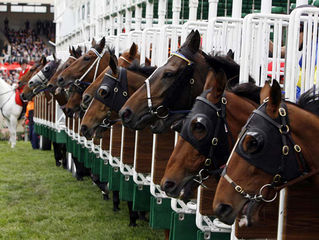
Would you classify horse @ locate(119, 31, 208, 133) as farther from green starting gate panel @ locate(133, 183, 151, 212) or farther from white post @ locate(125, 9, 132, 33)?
white post @ locate(125, 9, 132, 33)

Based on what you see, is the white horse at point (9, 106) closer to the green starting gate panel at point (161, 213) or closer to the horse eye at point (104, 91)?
the horse eye at point (104, 91)

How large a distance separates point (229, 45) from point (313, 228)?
6.04ft

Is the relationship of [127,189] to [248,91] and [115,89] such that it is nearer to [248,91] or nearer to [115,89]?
[115,89]

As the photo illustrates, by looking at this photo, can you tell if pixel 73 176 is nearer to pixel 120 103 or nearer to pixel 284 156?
pixel 120 103

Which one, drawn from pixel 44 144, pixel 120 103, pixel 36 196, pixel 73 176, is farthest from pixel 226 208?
pixel 44 144

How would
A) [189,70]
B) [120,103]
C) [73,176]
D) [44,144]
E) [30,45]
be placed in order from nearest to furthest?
1. [189,70]
2. [120,103]
3. [73,176]
4. [44,144]
5. [30,45]

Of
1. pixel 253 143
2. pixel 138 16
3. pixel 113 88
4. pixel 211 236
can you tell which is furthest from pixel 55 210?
pixel 253 143

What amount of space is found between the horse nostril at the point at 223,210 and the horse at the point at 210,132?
0.59m

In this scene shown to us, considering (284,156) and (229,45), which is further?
(229,45)

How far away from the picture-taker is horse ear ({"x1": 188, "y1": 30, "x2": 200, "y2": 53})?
4.03m

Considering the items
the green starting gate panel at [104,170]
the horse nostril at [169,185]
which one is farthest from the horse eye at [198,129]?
the green starting gate panel at [104,170]

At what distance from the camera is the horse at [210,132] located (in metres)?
3.32

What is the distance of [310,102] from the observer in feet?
9.53

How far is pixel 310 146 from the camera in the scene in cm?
280
